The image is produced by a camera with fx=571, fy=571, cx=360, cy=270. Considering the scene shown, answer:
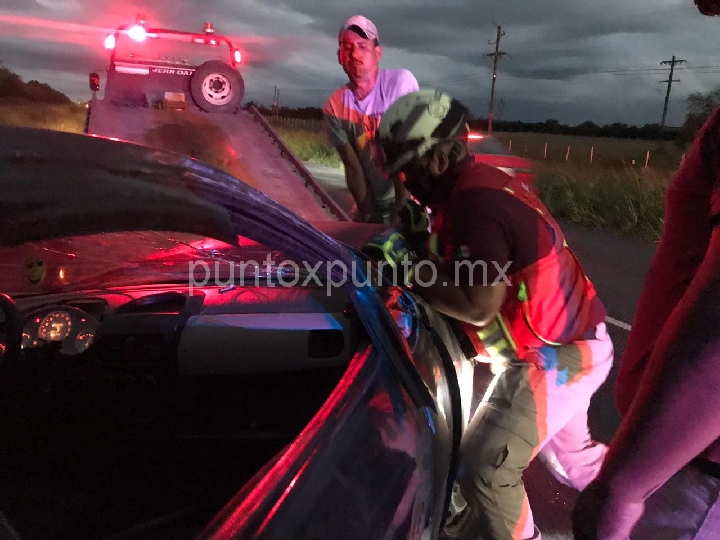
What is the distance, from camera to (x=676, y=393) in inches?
37.3

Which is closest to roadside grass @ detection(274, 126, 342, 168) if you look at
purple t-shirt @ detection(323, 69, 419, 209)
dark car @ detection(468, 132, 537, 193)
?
purple t-shirt @ detection(323, 69, 419, 209)

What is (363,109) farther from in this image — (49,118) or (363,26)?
(49,118)

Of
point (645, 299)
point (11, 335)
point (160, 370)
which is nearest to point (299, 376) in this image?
point (160, 370)

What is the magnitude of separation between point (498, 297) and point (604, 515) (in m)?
0.88

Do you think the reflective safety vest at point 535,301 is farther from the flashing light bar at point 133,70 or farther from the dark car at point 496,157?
the flashing light bar at point 133,70

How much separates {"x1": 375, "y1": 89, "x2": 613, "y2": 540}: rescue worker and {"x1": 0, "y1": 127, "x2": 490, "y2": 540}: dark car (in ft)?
0.40

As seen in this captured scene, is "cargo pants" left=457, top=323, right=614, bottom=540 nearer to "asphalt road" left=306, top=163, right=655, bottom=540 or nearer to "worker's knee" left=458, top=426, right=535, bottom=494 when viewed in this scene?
"worker's knee" left=458, top=426, right=535, bottom=494

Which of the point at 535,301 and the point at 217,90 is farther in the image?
the point at 217,90

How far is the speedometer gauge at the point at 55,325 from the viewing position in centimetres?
213

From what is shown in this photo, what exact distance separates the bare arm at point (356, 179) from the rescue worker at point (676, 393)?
8.55 feet

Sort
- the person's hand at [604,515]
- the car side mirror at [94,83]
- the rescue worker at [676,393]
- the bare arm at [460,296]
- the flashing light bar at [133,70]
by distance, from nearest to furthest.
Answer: the rescue worker at [676,393]
the person's hand at [604,515]
the bare arm at [460,296]
the car side mirror at [94,83]
the flashing light bar at [133,70]

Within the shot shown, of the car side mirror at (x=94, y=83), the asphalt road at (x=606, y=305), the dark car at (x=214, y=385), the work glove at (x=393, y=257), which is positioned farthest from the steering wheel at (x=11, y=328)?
the car side mirror at (x=94, y=83)

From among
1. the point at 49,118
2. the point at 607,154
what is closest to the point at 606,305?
the point at 49,118

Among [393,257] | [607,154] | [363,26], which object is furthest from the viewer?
[607,154]
